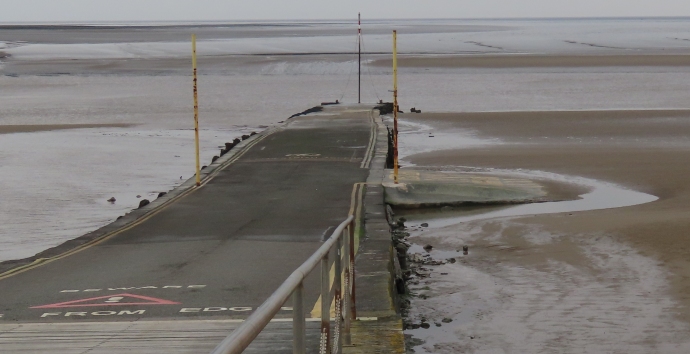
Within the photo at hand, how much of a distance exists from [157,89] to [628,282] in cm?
5374

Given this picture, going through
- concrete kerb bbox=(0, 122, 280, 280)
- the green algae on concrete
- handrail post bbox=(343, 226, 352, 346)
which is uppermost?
handrail post bbox=(343, 226, 352, 346)

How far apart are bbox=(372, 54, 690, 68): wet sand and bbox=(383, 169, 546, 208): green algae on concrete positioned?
2402 inches

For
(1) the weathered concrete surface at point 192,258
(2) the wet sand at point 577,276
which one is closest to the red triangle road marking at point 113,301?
(1) the weathered concrete surface at point 192,258

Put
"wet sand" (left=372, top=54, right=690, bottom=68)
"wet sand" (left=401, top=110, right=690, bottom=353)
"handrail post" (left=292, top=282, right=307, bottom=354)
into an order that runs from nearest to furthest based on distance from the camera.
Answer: "handrail post" (left=292, top=282, right=307, bottom=354)
"wet sand" (left=401, top=110, right=690, bottom=353)
"wet sand" (left=372, top=54, right=690, bottom=68)

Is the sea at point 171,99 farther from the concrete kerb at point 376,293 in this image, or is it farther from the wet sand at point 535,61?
the concrete kerb at point 376,293

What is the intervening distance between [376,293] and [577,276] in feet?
17.6

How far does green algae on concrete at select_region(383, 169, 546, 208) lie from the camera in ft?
71.5

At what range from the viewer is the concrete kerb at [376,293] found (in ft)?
31.9

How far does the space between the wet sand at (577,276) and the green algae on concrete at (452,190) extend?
172cm

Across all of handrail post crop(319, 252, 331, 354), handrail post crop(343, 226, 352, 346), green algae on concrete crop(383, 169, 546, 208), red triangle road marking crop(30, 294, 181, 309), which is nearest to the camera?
handrail post crop(319, 252, 331, 354)

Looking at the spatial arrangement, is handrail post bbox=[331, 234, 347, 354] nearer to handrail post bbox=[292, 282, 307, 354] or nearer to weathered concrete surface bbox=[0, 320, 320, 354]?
weathered concrete surface bbox=[0, 320, 320, 354]

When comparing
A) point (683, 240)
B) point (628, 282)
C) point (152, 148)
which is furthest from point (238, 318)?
point (152, 148)

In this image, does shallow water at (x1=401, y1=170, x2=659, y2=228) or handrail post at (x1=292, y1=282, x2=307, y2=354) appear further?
shallow water at (x1=401, y1=170, x2=659, y2=228)

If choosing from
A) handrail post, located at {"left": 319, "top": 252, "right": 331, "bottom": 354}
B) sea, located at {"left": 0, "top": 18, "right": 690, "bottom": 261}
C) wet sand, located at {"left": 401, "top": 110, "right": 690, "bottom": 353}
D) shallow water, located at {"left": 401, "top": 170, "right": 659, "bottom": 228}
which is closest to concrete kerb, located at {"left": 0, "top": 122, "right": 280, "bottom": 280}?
sea, located at {"left": 0, "top": 18, "right": 690, "bottom": 261}
